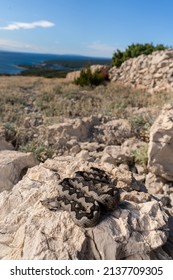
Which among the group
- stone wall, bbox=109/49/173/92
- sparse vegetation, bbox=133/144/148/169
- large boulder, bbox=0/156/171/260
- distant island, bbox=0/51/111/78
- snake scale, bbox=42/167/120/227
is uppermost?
stone wall, bbox=109/49/173/92

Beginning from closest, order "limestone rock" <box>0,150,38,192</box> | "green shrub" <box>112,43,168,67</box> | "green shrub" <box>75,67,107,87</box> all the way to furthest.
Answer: "limestone rock" <box>0,150,38,192</box>, "green shrub" <box>75,67,107,87</box>, "green shrub" <box>112,43,168,67</box>

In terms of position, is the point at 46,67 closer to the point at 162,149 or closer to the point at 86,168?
the point at 162,149

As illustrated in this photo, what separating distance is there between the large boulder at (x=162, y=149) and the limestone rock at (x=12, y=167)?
2546 mm

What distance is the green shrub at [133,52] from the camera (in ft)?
75.1

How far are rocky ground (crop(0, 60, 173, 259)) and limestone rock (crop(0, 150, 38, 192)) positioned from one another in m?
0.02

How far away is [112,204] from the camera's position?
3834 millimetres

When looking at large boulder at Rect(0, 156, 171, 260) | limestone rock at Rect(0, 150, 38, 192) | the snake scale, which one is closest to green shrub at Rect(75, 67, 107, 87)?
limestone rock at Rect(0, 150, 38, 192)

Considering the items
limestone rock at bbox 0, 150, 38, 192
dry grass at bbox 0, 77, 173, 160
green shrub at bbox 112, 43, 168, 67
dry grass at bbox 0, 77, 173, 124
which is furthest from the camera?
green shrub at bbox 112, 43, 168, 67

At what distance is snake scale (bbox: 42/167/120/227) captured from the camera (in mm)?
3572

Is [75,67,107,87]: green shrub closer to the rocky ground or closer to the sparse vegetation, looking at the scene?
the rocky ground

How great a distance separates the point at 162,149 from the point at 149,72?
12.5 m

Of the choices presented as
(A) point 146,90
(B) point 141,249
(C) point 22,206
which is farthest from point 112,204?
(A) point 146,90

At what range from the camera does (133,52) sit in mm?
23172
